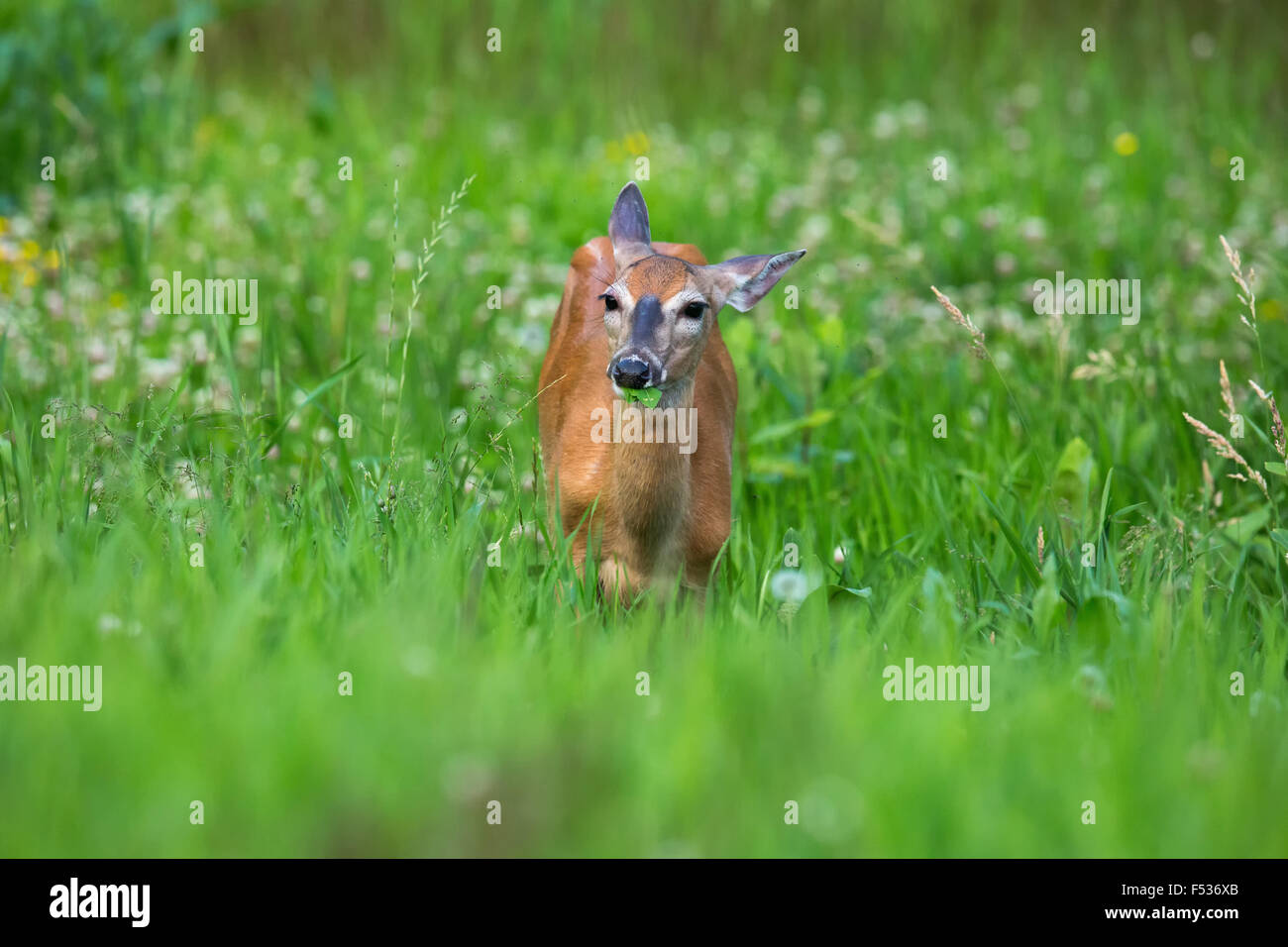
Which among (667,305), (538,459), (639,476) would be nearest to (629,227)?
(667,305)

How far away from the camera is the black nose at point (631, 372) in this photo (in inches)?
155

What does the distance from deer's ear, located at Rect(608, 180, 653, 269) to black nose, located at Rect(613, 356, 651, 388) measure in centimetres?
81

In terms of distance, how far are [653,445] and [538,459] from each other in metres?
0.39

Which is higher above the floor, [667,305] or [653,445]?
[667,305]

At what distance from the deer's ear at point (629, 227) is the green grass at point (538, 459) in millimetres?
605

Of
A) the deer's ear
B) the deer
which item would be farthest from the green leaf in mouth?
the deer's ear

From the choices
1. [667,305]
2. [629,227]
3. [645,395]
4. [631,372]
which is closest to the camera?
[631,372]

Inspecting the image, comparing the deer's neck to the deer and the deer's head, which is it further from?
the deer's head

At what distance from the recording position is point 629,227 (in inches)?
190

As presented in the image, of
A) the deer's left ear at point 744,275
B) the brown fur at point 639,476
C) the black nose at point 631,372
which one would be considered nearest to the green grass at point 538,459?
the brown fur at point 639,476

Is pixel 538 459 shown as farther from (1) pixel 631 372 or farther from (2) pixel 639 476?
(1) pixel 631 372

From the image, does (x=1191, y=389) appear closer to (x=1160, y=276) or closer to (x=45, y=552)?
(x=1160, y=276)
